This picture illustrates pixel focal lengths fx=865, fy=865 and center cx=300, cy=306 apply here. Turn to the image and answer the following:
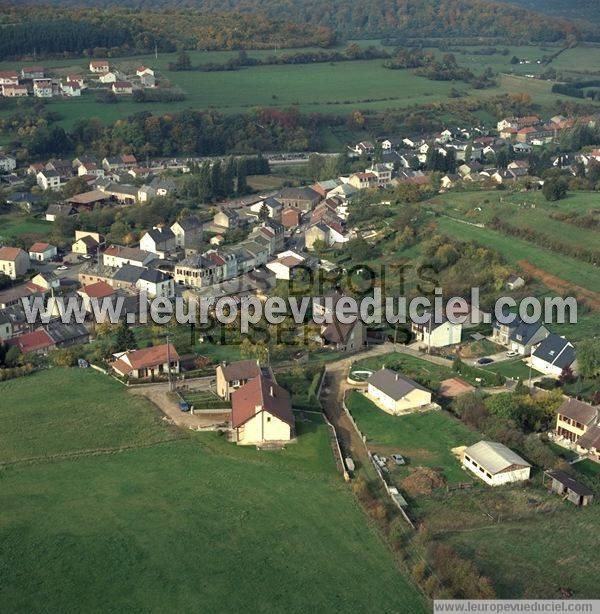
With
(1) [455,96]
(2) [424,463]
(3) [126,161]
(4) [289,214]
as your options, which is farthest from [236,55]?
(2) [424,463]

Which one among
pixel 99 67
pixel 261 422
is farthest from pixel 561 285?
pixel 99 67

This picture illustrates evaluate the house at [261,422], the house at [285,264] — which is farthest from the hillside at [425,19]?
the house at [261,422]

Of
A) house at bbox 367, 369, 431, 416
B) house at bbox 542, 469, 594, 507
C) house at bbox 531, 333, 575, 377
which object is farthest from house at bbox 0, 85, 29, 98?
house at bbox 542, 469, 594, 507

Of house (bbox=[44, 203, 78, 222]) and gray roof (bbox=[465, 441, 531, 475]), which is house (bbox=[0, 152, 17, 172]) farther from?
gray roof (bbox=[465, 441, 531, 475])

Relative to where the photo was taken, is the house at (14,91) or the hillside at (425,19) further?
the hillside at (425,19)

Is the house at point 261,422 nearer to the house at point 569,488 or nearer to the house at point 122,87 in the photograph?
the house at point 569,488

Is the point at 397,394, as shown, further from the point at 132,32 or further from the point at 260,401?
the point at 132,32
